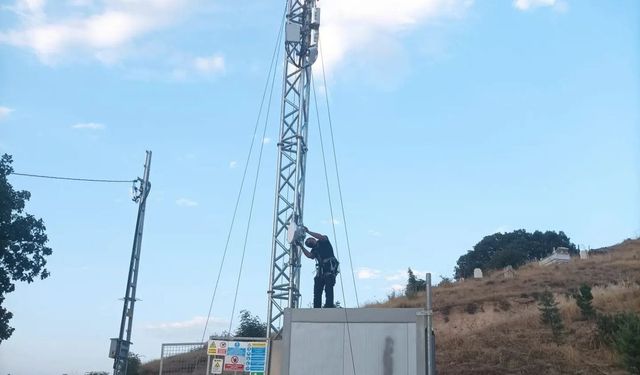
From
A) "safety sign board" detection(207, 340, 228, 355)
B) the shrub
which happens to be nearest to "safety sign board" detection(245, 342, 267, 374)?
"safety sign board" detection(207, 340, 228, 355)

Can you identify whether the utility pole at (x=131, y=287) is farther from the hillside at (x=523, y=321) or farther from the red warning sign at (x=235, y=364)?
the hillside at (x=523, y=321)

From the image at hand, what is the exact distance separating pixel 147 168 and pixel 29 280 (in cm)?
1038

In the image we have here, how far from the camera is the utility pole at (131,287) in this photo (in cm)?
1791

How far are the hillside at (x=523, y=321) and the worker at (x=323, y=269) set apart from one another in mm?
6966

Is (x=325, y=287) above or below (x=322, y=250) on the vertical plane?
below

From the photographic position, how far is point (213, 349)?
1666cm

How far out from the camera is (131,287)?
62.5 feet

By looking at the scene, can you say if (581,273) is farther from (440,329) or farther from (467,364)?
(467,364)

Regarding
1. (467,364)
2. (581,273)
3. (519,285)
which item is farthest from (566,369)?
(581,273)

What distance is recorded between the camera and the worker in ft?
55.5

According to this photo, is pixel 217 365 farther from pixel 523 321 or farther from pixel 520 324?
pixel 523 321

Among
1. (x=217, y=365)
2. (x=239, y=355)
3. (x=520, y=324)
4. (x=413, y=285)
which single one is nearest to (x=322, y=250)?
(x=239, y=355)

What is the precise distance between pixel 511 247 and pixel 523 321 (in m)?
49.2

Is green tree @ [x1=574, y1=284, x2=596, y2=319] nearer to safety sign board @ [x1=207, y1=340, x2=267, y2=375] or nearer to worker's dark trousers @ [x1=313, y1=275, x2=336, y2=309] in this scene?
worker's dark trousers @ [x1=313, y1=275, x2=336, y2=309]
